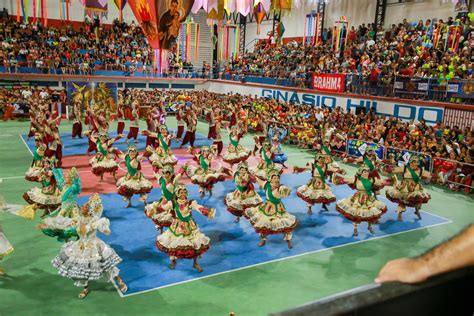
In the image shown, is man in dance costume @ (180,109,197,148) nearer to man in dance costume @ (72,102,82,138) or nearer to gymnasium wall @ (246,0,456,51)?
man in dance costume @ (72,102,82,138)

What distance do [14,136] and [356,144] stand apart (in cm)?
1665

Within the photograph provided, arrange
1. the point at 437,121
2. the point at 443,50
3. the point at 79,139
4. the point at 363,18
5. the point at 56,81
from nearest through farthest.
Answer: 1. the point at 437,121
2. the point at 443,50
3. the point at 79,139
4. the point at 363,18
5. the point at 56,81

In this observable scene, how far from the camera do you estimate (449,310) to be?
4.51 ft

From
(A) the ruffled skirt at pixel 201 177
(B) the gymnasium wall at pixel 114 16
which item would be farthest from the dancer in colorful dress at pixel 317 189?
(B) the gymnasium wall at pixel 114 16

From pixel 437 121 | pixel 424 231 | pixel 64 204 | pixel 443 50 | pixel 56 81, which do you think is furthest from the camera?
pixel 56 81

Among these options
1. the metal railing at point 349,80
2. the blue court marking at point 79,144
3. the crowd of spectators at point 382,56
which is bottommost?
the blue court marking at point 79,144

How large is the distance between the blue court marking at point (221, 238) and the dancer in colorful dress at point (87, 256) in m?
0.74

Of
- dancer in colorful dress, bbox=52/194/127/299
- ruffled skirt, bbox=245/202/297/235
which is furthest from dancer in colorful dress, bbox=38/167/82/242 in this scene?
ruffled skirt, bbox=245/202/297/235

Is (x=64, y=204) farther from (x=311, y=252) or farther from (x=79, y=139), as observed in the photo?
(x=79, y=139)

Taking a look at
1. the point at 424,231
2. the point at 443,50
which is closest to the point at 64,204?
the point at 424,231

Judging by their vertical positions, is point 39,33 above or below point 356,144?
above

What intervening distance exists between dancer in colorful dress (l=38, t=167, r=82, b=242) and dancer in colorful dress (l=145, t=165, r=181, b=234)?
1.45m

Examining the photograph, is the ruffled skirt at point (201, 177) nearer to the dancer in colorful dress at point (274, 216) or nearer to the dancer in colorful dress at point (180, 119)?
the dancer in colorful dress at point (274, 216)

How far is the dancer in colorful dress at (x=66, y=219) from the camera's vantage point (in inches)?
287
